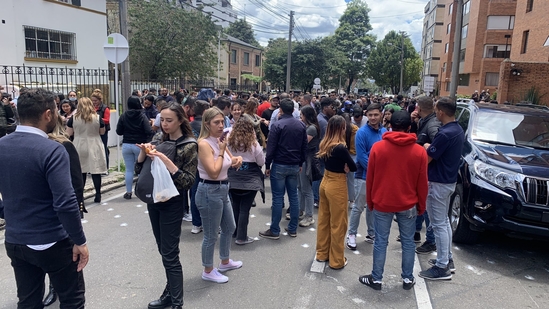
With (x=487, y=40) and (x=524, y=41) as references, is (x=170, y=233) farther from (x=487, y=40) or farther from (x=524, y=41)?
(x=487, y=40)

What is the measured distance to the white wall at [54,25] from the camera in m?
16.3

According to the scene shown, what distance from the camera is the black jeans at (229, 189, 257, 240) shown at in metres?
5.12

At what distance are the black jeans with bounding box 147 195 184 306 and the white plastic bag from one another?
0.54ft

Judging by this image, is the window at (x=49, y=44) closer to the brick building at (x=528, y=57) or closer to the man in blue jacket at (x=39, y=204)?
the man in blue jacket at (x=39, y=204)

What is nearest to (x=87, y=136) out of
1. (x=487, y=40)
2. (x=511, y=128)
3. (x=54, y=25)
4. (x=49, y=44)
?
(x=511, y=128)

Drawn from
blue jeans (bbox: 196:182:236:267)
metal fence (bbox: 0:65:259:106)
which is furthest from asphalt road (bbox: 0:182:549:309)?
metal fence (bbox: 0:65:259:106)

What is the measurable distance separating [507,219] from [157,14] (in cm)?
2413

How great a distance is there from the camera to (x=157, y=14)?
2464cm

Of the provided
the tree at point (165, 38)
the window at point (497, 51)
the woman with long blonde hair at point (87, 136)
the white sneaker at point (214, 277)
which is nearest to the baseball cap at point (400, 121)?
the white sneaker at point (214, 277)

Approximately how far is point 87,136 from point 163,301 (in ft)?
13.1

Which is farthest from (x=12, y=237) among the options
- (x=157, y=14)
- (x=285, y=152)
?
(x=157, y=14)

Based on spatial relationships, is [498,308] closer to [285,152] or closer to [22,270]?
[285,152]

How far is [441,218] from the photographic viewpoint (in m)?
4.52

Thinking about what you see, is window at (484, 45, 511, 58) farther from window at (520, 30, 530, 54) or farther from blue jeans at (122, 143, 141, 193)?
blue jeans at (122, 143, 141, 193)
